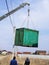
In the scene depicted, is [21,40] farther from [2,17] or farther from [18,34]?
[2,17]

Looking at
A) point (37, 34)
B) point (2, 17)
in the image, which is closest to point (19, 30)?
point (37, 34)

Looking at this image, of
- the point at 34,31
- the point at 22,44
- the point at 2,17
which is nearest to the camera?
the point at 22,44

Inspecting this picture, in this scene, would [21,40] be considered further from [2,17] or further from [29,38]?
[2,17]

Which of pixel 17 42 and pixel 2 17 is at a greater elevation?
pixel 2 17

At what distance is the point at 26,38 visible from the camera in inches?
579

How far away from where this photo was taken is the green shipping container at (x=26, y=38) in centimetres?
1462

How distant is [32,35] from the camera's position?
15.1 meters

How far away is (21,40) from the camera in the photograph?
1470 cm

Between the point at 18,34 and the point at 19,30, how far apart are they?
257 millimetres

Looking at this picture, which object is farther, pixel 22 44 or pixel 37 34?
pixel 37 34

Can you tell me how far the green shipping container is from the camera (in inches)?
575

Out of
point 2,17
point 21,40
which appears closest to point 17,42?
point 21,40

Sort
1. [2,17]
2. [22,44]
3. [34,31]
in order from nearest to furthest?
[22,44]
[34,31]
[2,17]

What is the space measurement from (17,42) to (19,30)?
757mm
